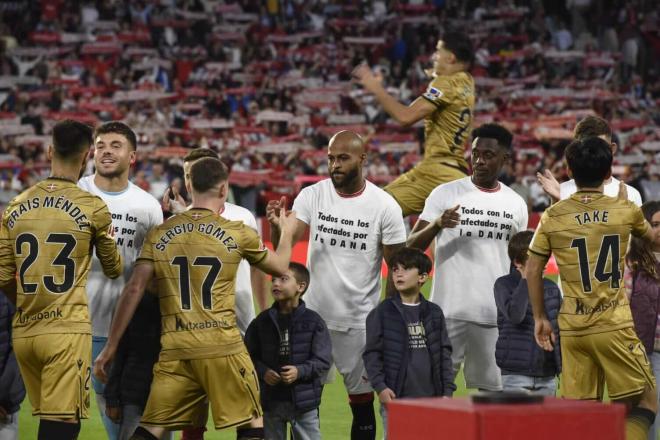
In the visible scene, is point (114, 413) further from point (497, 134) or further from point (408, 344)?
point (497, 134)

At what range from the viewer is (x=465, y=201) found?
8211 millimetres

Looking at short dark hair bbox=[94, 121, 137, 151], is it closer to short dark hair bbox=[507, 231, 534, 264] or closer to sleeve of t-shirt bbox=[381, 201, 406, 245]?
sleeve of t-shirt bbox=[381, 201, 406, 245]

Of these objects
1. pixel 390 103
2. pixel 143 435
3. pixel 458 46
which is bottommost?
pixel 143 435

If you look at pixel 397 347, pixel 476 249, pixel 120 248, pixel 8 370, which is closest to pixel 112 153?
pixel 120 248

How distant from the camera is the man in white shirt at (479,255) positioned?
320 inches

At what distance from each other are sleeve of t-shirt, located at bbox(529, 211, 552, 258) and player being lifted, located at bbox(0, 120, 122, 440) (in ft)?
8.42

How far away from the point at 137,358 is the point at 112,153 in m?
1.38

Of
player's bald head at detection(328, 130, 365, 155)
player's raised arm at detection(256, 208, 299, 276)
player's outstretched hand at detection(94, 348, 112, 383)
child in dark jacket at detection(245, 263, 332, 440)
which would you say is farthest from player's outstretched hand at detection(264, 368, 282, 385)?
player's bald head at detection(328, 130, 365, 155)

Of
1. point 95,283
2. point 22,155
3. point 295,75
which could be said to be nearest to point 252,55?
point 295,75

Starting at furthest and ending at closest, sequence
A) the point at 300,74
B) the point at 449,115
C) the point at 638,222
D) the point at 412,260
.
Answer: the point at 300,74 → the point at 449,115 → the point at 412,260 → the point at 638,222

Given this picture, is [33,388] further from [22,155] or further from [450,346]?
[22,155]

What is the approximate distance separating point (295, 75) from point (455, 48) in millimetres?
21404

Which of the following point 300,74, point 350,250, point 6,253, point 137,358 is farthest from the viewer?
point 300,74

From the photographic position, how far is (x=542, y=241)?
691 centimetres
